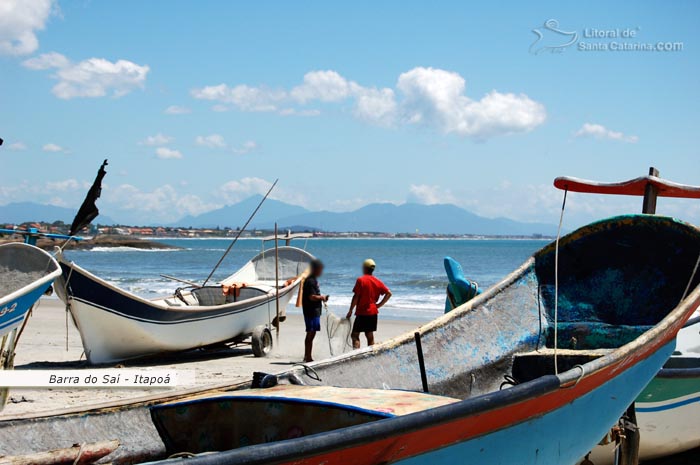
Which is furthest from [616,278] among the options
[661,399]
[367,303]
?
[367,303]

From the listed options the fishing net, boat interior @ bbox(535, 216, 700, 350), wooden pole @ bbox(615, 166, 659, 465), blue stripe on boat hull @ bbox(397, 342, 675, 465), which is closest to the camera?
blue stripe on boat hull @ bbox(397, 342, 675, 465)

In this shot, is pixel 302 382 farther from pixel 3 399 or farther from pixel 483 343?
pixel 3 399

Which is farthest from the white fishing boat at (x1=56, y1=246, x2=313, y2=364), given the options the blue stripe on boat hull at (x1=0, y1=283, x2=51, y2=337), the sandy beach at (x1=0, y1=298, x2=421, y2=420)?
the blue stripe on boat hull at (x1=0, y1=283, x2=51, y2=337)

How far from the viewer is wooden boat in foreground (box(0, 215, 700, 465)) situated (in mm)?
3711

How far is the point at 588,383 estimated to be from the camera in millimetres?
4727

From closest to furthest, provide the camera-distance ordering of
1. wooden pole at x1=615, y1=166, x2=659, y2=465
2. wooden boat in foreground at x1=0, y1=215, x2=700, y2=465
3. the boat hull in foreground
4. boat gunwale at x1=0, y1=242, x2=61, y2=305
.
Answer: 1. wooden boat in foreground at x1=0, y1=215, x2=700, y2=465
2. wooden pole at x1=615, y1=166, x2=659, y2=465
3. boat gunwale at x1=0, y1=242, x2=61, y2=305
4. the boat hull in foreground

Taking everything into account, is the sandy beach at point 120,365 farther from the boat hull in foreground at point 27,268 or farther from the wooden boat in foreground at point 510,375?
the wooden boat in foreground at point 510,375

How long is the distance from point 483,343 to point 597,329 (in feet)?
3.46

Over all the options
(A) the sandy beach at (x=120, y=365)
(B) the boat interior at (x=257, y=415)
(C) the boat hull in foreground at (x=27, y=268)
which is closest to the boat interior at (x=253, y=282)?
(A) the sandy beach at (x=120, y=365)

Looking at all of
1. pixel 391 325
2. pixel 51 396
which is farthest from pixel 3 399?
pixel 391 325

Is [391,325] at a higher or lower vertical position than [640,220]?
lower

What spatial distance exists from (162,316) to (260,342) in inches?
70.8

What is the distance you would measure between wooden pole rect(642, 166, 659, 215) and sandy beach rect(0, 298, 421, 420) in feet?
13.8
